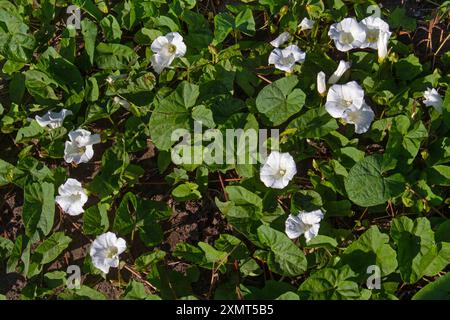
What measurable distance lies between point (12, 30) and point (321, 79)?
58.0 inches

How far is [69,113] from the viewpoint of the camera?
2.50 meters

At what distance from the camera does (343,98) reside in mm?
2299

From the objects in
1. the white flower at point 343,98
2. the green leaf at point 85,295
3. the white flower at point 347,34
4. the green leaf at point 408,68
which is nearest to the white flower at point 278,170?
the white flower at point 343,98

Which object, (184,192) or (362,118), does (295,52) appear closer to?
(362,118)

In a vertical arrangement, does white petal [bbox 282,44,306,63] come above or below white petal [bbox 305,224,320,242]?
above

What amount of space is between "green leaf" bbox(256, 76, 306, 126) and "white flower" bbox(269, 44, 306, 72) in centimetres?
8

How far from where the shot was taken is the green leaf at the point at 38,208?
2334mm

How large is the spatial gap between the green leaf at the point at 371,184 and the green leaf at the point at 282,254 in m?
0.29

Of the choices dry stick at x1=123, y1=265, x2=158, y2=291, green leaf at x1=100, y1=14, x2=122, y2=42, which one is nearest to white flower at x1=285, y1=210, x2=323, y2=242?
dry stick at x1=123, y1=265, x2=158, y2=291

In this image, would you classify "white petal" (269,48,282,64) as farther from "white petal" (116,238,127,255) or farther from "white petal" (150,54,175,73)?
"white petal" (116,238,127,255)

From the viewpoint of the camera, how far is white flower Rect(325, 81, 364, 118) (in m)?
2.23

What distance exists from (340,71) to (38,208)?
136 cm

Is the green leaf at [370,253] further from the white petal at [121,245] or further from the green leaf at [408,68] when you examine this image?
the white petal at [121,245]

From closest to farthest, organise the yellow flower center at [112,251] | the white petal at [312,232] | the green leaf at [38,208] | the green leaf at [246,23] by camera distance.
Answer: the white petal at [312,232], the yellow flower center at [112,251], the green leaf at [38,208], the green leaf at [246,23]
